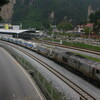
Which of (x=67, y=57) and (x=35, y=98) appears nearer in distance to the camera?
(x=35, y=98)

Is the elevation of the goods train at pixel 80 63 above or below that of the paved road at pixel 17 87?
above

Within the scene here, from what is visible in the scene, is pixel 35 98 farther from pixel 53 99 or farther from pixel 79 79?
pixel 79 79

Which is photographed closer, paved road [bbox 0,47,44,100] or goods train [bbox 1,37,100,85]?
paved road [bbox 0,47,44,100]

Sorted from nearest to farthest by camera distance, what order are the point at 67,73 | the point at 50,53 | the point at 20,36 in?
the point at 67,73
the point at 50,53
the point at 20,36

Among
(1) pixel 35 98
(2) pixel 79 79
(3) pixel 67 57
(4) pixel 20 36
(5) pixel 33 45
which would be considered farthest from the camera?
(4) pixel 20 36

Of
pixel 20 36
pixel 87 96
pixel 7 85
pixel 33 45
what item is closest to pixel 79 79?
pixel 87 96

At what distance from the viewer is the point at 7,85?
27.5 meters

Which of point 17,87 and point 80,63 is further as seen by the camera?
point 80,63

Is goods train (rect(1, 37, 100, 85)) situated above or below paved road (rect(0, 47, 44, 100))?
above

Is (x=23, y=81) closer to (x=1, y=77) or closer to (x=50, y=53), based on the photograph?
(x=1, y=77)

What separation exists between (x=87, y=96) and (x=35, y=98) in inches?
233

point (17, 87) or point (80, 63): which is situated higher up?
point (80, 63)

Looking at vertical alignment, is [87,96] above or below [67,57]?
below

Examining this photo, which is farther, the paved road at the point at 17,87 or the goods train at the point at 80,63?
the goods train at the point at 80,63
